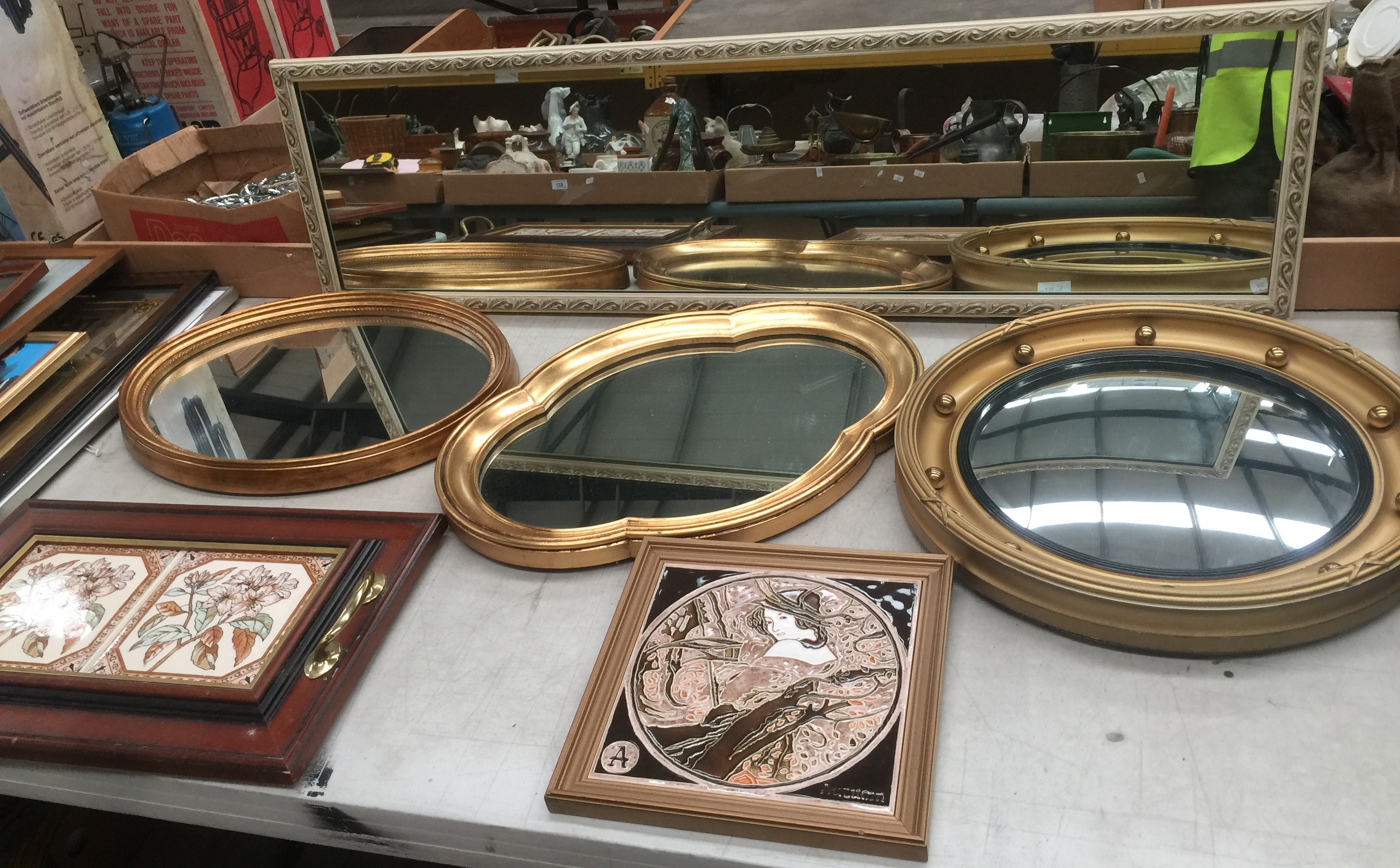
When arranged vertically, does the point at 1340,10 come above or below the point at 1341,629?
above

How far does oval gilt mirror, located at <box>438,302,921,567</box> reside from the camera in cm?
121

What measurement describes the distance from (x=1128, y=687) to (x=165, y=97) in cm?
291

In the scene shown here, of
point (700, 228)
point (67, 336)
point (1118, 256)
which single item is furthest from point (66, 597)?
point (1118, 256)

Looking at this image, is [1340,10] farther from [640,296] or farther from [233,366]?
[233,366]

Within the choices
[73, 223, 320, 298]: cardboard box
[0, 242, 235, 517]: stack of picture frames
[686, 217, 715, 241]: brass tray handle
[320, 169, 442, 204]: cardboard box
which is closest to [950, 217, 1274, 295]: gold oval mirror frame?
[686, 217, 715, 241]: brass tray handle

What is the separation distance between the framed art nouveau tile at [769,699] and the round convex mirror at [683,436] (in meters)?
0.14

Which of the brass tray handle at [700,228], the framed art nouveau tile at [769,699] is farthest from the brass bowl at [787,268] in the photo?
the framed art nouveau tile at [769,699]

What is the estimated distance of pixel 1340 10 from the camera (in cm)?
188

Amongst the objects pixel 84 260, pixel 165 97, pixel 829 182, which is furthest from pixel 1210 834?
pixel 165 97

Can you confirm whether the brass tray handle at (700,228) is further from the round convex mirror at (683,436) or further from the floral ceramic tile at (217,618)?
the floral ceramic tile at (217,618)

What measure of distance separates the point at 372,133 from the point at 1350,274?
5.00 feet

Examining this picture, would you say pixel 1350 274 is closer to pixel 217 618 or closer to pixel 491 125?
pixel 491 125

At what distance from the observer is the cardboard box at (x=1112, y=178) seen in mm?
1409

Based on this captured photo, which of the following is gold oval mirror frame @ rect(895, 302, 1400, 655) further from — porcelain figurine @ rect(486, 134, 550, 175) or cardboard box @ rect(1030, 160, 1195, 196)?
porcelain figurine @ rect(486, 134, 550, 175)
